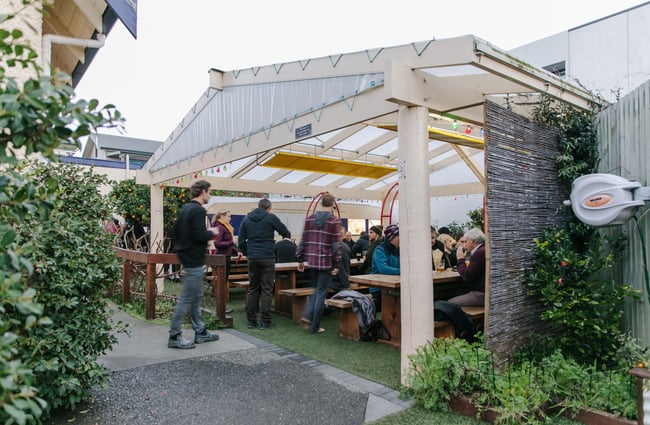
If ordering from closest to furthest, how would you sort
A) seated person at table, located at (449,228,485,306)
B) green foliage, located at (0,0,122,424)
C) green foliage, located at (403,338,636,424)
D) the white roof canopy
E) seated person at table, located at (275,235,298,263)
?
1. green foliage, located at (0,0,122,424)
2. green foliage, located at (403,338,636,424)
3. the white roof canopy
4. seated person at table, located at (449,228,485,306)
5. seated person at table, located at (275,235,298,263)

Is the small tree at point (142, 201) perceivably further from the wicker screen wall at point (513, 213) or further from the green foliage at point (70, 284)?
the wicker screen wall at point (513, 213)

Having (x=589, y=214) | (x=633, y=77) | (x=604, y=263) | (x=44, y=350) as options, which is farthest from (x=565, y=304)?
(x=633, y=77)

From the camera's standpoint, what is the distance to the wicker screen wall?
3494mm

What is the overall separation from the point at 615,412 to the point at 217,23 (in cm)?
1326

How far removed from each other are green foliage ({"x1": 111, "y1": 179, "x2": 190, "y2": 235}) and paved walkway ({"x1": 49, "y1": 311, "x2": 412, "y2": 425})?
6607mm

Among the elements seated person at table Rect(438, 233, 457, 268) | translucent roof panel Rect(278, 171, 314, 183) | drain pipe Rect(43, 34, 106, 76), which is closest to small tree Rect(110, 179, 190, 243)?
translucent roof panel Rect(278, 171, 314, 183)

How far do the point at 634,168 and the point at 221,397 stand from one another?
3.74m

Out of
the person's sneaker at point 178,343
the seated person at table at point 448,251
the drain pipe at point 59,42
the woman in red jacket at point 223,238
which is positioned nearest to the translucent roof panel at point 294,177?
the woman in red jacket at point 223,238

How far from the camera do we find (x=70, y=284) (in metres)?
2.82

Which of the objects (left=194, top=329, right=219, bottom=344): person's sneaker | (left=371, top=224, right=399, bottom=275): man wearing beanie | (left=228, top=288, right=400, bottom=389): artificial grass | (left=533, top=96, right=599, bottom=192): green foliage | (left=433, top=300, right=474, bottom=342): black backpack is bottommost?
(left=228, top=288, right=400, bottom=389): artificial grass

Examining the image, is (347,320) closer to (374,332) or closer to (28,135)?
(374,332)

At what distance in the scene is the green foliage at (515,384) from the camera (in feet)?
9.57

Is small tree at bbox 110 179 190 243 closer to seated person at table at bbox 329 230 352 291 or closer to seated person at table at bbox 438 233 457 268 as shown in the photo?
seated person at table at bbox 329 230 352 291

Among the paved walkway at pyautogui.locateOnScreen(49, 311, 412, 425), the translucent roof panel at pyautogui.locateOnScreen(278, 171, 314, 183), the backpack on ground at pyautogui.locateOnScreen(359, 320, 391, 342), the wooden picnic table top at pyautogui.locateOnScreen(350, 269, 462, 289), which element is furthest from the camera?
the translucent roof panel at pyautogui.locateOnScreen(278, 171, 314, 183)
